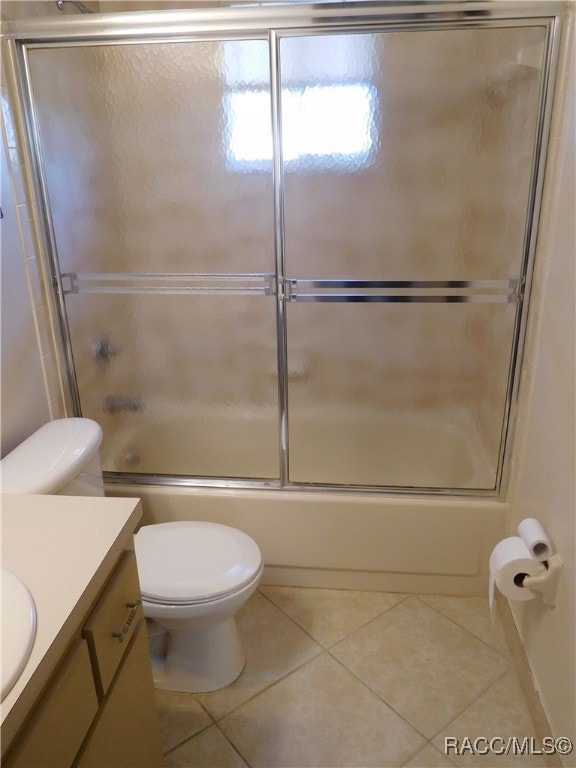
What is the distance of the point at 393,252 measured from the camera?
1848 millimetres

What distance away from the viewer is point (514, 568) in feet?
5.06

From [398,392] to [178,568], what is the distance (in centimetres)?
92

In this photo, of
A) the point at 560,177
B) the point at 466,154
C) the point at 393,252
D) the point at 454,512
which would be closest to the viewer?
the point at 560,177

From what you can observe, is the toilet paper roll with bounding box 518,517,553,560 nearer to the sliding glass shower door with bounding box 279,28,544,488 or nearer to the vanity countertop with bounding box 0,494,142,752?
the sliding glass shower door with bounding box 279,28,544,488

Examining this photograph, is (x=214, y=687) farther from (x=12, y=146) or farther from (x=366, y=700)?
(x=12, y=146)

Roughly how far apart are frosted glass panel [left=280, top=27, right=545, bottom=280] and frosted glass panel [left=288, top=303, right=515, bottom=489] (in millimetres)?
144

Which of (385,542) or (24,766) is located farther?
(385,542)

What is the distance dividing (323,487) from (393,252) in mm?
859

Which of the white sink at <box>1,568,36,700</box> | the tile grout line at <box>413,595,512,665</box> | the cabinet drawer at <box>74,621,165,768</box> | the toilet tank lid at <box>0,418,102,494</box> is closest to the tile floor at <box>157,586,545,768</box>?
the tile grout line at <box>413,595,512,665</box>

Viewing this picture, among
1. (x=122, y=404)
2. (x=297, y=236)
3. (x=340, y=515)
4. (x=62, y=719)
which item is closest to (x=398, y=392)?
(x=340, y=515)

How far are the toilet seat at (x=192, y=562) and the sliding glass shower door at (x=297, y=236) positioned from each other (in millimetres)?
403

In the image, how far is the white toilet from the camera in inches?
61.7

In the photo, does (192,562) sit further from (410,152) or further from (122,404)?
(410,152)

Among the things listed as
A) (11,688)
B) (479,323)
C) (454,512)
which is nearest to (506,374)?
(479,323)
